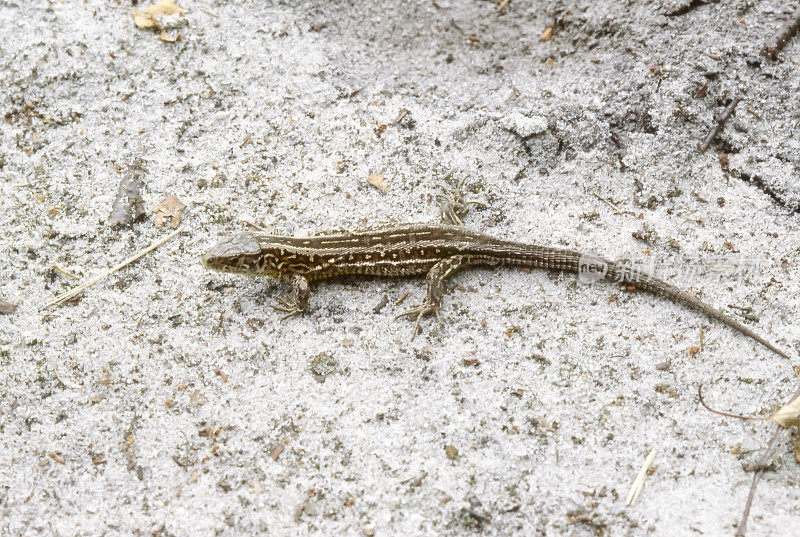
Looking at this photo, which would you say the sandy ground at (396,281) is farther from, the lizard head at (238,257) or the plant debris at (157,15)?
the lizard head at (238,257)

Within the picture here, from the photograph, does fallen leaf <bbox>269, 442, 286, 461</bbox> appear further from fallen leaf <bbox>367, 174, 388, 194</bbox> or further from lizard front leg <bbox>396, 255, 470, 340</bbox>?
fallen leaf <bbox>367, 174, 388, 194</bbox>

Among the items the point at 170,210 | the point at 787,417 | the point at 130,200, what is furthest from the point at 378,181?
the point at 787,417

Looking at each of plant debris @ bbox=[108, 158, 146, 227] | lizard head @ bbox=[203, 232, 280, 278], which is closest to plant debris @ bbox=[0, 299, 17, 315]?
plant debris @ bbox=[108, 158, 146, 227]

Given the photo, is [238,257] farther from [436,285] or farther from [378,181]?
Result: [436,285]

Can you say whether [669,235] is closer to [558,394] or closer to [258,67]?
[558,394]

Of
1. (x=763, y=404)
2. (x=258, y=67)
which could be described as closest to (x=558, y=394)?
(x=763, y=404)

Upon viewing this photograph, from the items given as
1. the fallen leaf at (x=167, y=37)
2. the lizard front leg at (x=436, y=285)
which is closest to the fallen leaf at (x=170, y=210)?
the fallen leaf at (x=167, y=37)
